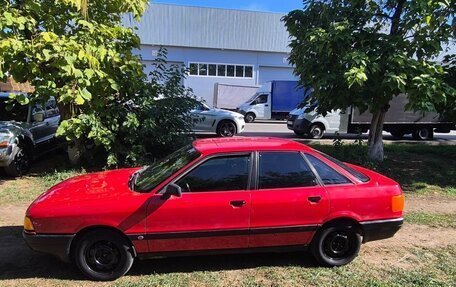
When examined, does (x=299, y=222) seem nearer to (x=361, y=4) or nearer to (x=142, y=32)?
(x=361, y=4)

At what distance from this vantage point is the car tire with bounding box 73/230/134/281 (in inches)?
177

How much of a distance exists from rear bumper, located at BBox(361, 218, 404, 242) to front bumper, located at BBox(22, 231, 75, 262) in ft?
10.2

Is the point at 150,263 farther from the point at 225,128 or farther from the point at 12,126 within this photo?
the point at 225,128

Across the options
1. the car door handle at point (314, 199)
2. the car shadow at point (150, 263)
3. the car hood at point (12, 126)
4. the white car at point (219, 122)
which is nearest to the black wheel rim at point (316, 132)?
the white car at point (219, 122)

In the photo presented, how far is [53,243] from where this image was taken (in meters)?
4.44

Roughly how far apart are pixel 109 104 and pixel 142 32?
2854 centimetres

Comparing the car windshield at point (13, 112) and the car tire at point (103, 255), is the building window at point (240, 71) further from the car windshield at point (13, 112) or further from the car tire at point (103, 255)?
the car tire at point (103, 255)

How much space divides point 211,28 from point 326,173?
3423 cm

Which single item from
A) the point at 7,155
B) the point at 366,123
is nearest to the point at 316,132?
the point at 366,123

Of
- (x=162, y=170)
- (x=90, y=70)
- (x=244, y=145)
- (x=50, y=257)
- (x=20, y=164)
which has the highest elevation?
(x=90, y=70)

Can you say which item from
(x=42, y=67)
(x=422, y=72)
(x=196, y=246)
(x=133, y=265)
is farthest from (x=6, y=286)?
(x=422, y=72)

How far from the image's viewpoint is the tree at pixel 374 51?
8.77m

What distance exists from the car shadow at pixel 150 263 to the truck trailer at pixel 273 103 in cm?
2360

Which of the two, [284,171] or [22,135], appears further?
[22,135]
